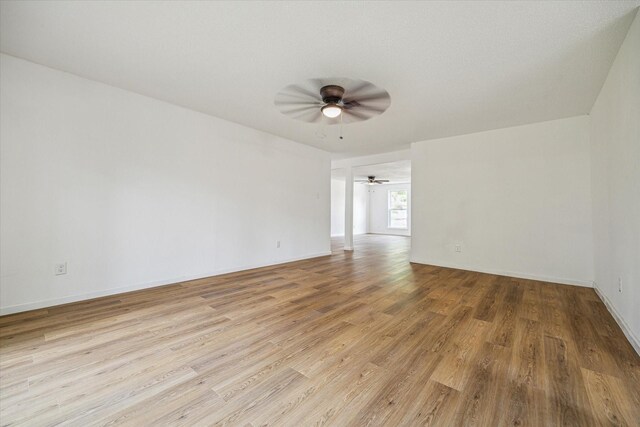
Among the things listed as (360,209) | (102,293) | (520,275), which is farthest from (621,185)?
(360,209)

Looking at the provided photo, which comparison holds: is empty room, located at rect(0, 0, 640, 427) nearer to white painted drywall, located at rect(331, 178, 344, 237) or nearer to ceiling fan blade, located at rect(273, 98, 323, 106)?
ceiling fan blade, located at rect(273, 98, 323, 106)

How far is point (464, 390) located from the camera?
55.9 inches

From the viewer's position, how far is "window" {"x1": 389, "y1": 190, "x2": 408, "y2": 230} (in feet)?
37.4

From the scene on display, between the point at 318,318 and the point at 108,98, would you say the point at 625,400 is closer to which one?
the point at 318,318

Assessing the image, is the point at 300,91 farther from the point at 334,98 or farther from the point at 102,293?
the point at 102,293

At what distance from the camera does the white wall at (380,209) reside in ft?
38.2

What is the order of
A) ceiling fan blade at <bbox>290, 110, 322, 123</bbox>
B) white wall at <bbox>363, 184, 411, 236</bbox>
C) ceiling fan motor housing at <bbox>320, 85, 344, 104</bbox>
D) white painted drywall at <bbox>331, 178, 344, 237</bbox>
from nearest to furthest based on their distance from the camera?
ceiling fan motor housing at <bbox>320, 85, 344, 104</bbox>, ceiling fan blade at <bbox>290, 110, 322, 123</bbox>, white painted drywall at <bbox>331, 178, 344, 237</bbox>, white wall at <bbox>363, 184, 411, 236</bbox>

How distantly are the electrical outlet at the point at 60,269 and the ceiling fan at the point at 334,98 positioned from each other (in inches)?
113

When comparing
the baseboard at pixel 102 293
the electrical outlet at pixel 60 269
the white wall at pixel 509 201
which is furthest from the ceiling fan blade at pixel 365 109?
the electrical outlet at pixel 60 269

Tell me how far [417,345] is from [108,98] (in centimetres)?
410

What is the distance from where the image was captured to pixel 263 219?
4691 millimetres

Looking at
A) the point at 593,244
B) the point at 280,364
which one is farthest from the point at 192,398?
the point at 593,244

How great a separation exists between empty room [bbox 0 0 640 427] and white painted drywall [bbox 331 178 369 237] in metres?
6.09

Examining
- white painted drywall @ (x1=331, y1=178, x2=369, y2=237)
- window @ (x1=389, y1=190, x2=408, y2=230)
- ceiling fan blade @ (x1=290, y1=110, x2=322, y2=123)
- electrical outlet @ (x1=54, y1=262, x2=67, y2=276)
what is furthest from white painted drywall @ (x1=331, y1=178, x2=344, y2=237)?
electrical outlet @ (x1=54, y1=262, x2=67, y2=276)
